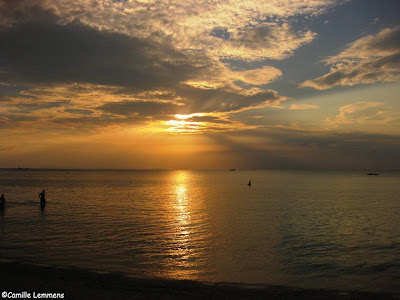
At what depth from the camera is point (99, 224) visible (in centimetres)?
3622

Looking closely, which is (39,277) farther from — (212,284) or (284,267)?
(284,267)

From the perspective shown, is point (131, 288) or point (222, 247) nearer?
point (131, 288)

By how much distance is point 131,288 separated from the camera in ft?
50.1

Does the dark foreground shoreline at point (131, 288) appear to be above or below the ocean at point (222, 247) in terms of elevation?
above

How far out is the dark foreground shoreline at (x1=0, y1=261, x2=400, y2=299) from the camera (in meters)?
14.3

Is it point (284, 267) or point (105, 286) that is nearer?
point (105, 286)

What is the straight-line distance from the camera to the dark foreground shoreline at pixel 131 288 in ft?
46.9

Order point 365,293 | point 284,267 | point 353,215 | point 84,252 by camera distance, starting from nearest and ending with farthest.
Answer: point 365,293, point 284,267, point 84,252, point 353,215

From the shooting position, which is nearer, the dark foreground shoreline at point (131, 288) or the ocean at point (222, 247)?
the dark foreground shoreline at point (131, 288)

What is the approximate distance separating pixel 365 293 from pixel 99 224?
29.1m

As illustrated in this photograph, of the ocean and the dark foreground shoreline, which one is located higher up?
the dark foreground shoreline

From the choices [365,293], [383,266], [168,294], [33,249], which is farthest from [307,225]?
[33,249]

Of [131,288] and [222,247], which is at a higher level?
[131,288]

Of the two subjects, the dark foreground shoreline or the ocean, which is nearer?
the dark foreground shoreline
